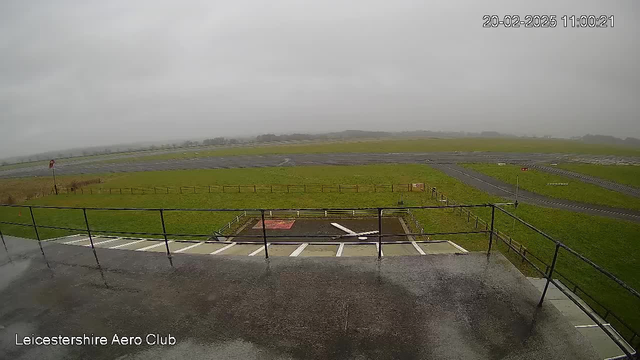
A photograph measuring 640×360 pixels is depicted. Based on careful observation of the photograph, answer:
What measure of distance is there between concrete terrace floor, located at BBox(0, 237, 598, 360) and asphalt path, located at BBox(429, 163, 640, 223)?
88.9 ft

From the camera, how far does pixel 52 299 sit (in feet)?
15.7

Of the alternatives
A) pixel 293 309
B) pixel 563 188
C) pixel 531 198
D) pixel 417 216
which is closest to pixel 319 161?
pixel 531 198

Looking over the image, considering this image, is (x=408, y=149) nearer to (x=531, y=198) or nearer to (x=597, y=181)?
(x=597, y=181)

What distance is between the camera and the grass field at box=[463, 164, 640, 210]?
26.3 metres

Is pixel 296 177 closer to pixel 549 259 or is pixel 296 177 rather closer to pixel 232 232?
pixel 232 232

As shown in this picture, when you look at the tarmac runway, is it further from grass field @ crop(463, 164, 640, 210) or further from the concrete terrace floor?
the concrete terrace floor

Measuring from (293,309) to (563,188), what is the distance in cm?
3963

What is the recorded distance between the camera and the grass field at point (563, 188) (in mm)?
26266

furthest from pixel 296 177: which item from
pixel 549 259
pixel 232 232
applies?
pixel 549 259

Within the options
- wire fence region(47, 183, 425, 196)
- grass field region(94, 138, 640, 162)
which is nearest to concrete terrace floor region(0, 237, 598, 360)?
wire fence region(47, 183, 425, 196)

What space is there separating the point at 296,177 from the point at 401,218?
2246cm

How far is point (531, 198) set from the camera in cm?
2755

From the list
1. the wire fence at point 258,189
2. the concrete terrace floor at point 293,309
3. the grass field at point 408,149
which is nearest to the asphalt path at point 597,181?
the wire fence at point 258,189

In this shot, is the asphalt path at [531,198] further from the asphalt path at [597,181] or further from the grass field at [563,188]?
the asphalt path at [597,181]
